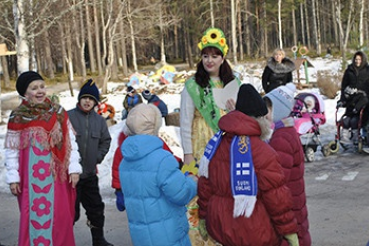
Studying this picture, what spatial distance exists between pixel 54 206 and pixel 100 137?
1.20 m

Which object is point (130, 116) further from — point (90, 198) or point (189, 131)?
point (90, 198)

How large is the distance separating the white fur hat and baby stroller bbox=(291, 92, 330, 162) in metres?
6.18

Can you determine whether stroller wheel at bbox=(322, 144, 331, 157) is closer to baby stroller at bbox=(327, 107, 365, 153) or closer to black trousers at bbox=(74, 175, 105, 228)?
baby stroller at bbox=(327, 107, 365, 153)

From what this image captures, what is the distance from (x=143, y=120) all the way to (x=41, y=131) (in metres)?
1.32

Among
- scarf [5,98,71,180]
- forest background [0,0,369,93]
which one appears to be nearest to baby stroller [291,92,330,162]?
scarf [5,98,71,180]

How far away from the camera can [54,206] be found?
4488 millimetres

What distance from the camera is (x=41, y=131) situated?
14.6 ft

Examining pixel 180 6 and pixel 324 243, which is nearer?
pixel 324 243

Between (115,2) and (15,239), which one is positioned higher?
(115,2)

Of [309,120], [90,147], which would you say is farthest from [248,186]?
[309,120]

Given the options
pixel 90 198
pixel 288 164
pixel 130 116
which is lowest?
pixel 90 198

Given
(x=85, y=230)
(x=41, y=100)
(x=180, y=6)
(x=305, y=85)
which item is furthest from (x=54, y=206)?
(x=180, y=6)

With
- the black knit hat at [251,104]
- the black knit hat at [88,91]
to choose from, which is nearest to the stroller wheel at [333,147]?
the black knit hat at [88,91]

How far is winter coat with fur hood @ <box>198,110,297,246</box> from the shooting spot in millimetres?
3012
